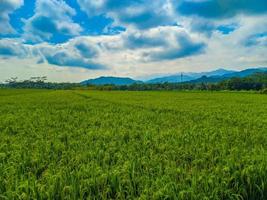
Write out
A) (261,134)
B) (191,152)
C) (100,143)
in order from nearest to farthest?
(191,152)
(100,143)
(261,134)

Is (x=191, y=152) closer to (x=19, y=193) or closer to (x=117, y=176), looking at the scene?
(x=117, y=176)

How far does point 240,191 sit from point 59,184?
3.27 m

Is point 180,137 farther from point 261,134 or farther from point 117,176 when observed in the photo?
point 117,176

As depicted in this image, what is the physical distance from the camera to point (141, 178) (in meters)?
5.20

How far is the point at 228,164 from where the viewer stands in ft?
19.9

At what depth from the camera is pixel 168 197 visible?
14.5 ft

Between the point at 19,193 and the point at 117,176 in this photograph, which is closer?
the point at 19,193

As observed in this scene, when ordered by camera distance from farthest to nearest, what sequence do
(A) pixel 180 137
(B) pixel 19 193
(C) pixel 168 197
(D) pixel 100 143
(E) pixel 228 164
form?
(A) pixel 180 137
(D) pixel 100 143
(E) pixel 228 164
(B) pixel 19 193
(C) pixel 168 197

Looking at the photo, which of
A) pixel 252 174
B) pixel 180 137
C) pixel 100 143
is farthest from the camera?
pixel 180 137

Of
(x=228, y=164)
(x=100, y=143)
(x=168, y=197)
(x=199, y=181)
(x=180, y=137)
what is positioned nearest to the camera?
(x=168, y=197)

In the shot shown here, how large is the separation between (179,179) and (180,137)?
4790mm

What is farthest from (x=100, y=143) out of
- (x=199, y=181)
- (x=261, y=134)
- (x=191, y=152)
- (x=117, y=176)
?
(x=261, y=134)

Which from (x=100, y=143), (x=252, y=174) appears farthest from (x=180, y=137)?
(x=252, y=174)

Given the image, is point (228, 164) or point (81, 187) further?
point (228, 164)
